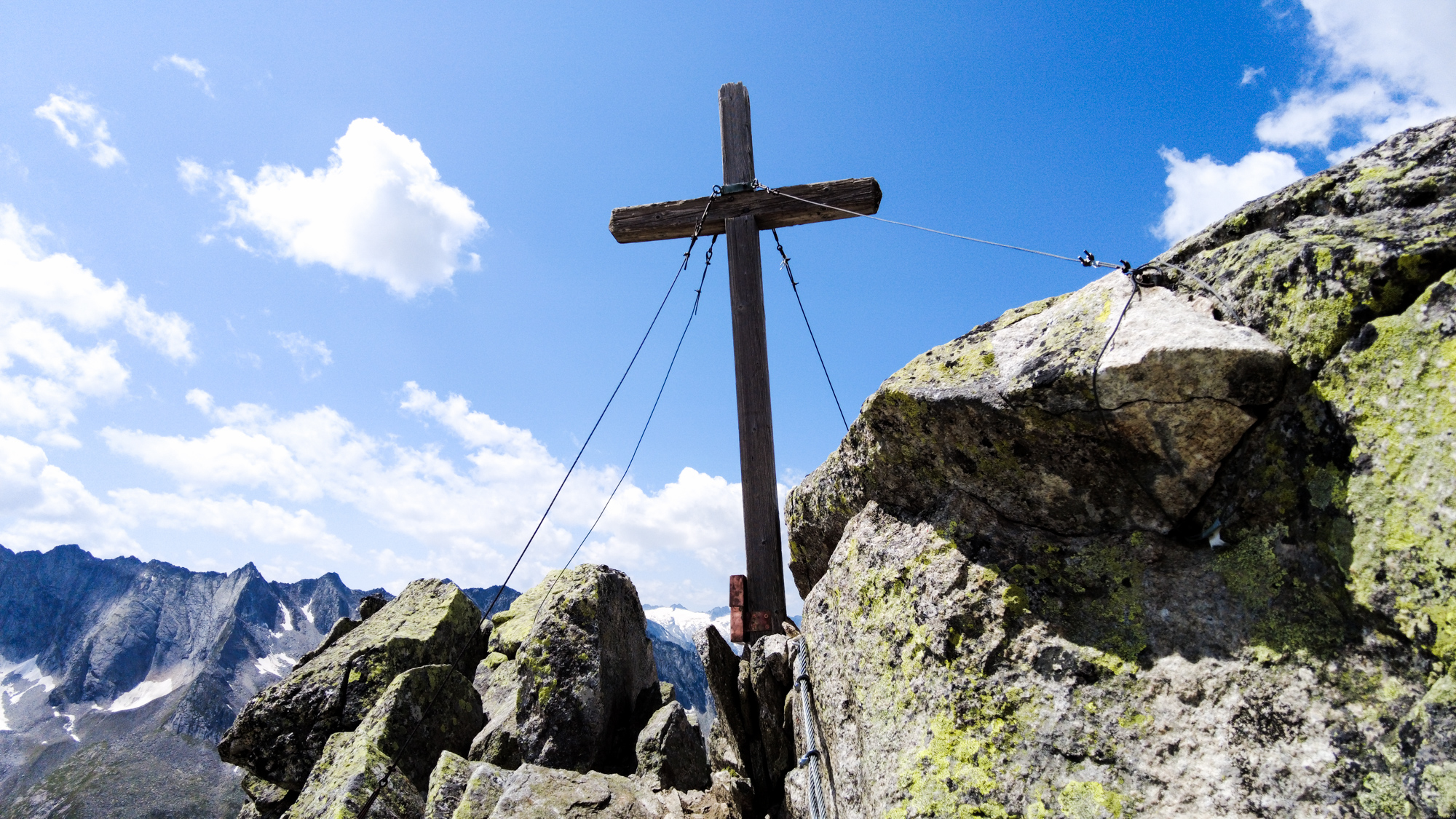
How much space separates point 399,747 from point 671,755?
3597mm

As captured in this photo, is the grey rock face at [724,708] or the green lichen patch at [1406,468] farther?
the grey rock face at [724,708]

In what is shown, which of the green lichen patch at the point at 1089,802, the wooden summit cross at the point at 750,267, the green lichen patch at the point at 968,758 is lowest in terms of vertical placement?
the green lichen patch at the point at 1089,802

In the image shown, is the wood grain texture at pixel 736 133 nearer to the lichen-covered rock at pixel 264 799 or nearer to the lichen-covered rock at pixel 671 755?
the lichen-covered rock at pixel 671 755

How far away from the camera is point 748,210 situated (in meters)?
10.9

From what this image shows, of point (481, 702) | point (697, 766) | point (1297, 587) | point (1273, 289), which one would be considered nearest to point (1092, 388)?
point (1273, 289)

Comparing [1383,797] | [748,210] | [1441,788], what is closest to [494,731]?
[748,210]

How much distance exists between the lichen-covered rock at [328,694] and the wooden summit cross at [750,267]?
5025 millimetres

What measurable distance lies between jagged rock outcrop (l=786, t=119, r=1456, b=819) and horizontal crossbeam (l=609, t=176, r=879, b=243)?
4867 mm

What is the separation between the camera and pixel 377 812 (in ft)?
26.8

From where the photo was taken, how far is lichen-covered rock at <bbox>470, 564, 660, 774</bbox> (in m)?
9.16

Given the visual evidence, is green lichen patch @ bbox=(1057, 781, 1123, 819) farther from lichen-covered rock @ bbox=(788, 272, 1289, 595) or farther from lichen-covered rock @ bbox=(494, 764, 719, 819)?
lichen-covered rock @ bbox=(494, 764, 719, 819)

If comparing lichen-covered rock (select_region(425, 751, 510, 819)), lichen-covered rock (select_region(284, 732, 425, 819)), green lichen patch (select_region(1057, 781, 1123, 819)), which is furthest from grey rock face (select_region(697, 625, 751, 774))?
green lichen patch (select_region(1057, 781, 1123, 819))

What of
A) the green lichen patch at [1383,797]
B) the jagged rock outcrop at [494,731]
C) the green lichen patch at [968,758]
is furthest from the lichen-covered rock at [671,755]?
the green lichen patch at [1383,797]

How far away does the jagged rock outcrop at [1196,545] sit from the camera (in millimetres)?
3787
